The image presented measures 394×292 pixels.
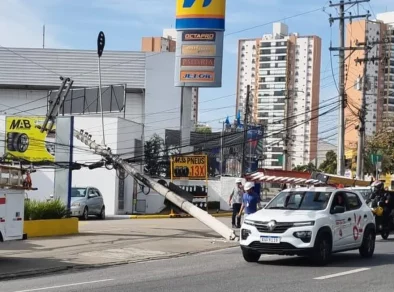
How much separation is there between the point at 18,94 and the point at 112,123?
2930 cm

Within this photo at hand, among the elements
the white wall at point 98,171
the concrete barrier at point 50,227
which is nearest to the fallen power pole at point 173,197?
the concrete barrier at point 50,227

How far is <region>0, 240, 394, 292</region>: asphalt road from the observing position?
11711mm

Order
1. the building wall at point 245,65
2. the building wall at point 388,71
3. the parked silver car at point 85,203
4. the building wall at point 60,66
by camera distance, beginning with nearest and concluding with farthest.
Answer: the parked silver car at point 85,203 → the building wall at point 388,71 → the building wall at point 60,66 → the building wall at point 245,65

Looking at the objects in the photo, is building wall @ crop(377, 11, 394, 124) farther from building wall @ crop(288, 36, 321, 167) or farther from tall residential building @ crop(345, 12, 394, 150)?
building wall @ crop(288, 36, 321, 167)

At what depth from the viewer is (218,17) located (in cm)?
4572

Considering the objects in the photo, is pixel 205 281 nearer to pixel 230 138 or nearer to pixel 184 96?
pixel 184 96

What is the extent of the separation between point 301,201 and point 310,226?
1408 mm

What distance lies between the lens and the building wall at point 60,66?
68.2 metres

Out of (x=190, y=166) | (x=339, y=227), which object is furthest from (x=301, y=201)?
(x=190, y=166)

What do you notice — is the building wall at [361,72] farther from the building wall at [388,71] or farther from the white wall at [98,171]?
the white wall at [98,171]

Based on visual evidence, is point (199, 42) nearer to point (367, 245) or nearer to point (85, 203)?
point (85, 203)

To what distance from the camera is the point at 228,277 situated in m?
13.1

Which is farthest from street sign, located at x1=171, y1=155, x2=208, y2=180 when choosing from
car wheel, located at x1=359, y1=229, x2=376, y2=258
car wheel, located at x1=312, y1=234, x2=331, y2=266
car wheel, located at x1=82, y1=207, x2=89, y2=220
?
car wheel, located at x1=312, y1=234, x2=331, y2=266

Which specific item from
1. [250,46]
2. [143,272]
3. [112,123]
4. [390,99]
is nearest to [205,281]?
[143,272]
